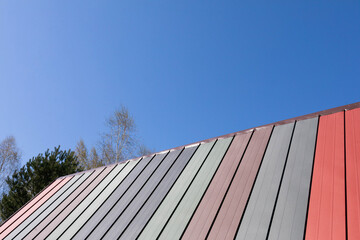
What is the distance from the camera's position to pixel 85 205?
411 cm

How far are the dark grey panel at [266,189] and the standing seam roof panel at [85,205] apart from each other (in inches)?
102

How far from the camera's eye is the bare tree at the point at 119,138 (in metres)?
16.3

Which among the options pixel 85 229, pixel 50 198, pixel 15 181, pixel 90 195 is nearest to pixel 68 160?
pixel 15 181

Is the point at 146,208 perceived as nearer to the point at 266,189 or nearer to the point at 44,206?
the point at 266,189

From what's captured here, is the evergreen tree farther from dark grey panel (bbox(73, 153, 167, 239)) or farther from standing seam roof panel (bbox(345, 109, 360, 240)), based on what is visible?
standing seam roof panel (bbox(345, 109, 360, 240))

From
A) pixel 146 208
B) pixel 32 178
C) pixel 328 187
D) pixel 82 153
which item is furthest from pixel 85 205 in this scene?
pixel 82 153

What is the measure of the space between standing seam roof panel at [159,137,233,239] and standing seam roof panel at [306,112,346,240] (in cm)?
116

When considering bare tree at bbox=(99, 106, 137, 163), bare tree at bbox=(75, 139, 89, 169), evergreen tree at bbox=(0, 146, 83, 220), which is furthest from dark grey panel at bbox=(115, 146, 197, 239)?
bare tree at bbox=(75, 139, 89, 169)

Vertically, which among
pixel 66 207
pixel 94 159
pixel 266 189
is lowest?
pixel 66 207

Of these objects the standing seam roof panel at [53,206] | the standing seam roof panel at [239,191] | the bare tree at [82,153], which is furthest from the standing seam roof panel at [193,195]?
the bare tree at [82,153]

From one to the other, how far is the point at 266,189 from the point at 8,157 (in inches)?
831

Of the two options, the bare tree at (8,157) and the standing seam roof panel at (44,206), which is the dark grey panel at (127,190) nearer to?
the standing seam roof panel at (44,206)

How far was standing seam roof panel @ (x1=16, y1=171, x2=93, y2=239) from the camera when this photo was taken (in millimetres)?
4316

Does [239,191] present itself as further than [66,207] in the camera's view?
No
